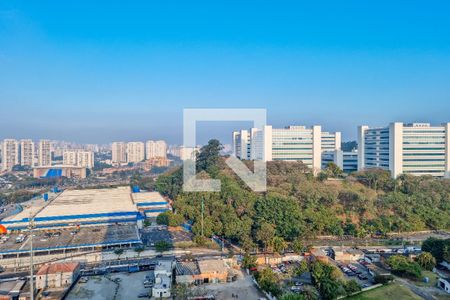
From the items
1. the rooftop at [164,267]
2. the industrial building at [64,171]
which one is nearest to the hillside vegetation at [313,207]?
the rooftop at [164,267]

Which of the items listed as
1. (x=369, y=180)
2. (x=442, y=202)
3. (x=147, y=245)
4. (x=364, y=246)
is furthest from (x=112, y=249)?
(x=442, y=202)

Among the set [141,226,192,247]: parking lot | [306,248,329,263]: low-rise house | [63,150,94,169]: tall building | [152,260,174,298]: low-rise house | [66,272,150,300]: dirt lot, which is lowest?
[66,272,150,300]: dirt lot

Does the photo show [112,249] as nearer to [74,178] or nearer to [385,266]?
[385,266]

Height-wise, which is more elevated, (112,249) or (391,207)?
(391,207)

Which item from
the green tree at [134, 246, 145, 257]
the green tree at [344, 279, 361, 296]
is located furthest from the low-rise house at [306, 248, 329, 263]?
the green tree at [134, 246, 145, 257]

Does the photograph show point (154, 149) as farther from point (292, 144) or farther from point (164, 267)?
point (164, 267)

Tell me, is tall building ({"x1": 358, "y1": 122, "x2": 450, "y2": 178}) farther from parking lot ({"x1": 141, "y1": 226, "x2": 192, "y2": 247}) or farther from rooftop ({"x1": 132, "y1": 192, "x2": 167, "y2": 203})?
rooftop ({"x1": 132, "y1": 192, "x2": 167, "y2": 203})
